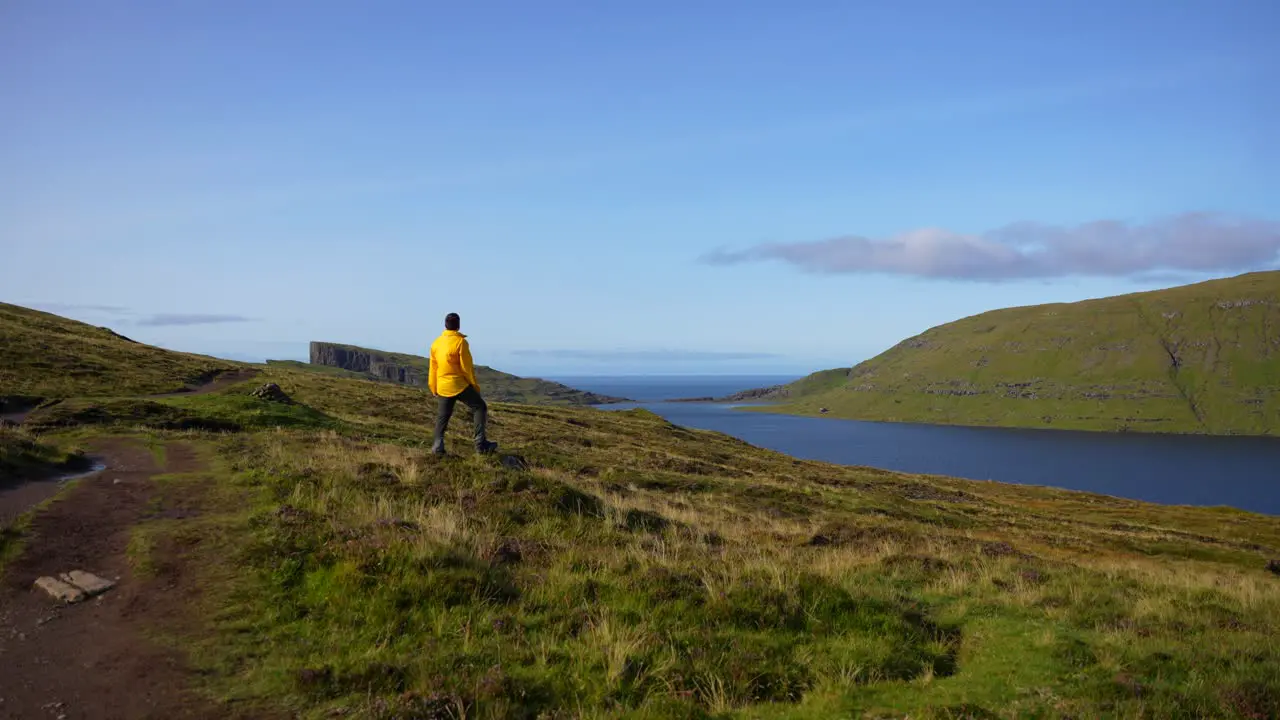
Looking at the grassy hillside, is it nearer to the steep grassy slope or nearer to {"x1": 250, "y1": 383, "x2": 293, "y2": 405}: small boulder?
the steep grassy slope

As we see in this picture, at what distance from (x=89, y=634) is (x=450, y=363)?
11282mm

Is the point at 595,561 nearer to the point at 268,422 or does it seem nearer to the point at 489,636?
the point at 489,636

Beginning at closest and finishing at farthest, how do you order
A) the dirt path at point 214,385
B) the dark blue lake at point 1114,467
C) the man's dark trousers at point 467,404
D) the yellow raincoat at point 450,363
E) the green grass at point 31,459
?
the green grass at point 31,459
the yellow raincoat at point 450,363
the man's dark trousers at point 467,404
the dirt path at point 214,385
the dark blue lake at point 1114,467

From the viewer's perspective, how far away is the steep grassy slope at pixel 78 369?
3944 cm

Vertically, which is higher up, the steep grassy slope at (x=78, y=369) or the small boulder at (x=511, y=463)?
the steep grassy slope at (x=78, y=369)

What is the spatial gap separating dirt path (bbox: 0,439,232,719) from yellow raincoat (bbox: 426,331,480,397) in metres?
7.49

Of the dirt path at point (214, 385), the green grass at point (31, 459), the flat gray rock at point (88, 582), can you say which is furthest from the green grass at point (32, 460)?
the dirt path at point (214, 385)

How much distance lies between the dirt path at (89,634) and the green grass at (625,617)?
0.38 metres

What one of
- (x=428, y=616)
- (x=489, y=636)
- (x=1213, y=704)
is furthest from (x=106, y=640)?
(x=1213, y=704)

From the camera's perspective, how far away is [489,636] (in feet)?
27.3

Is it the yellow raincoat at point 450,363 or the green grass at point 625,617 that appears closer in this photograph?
the green grass at point 625,617

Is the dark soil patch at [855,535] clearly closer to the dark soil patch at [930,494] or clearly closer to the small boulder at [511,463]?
the small boulder at [511,463]

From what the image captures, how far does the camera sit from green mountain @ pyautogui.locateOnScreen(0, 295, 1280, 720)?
7113 mm

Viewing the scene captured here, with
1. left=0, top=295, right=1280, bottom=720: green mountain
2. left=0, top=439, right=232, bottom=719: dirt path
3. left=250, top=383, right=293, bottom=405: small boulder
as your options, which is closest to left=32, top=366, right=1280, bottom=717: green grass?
left=0, top=295, right=1280, bottom=720: green mountain
